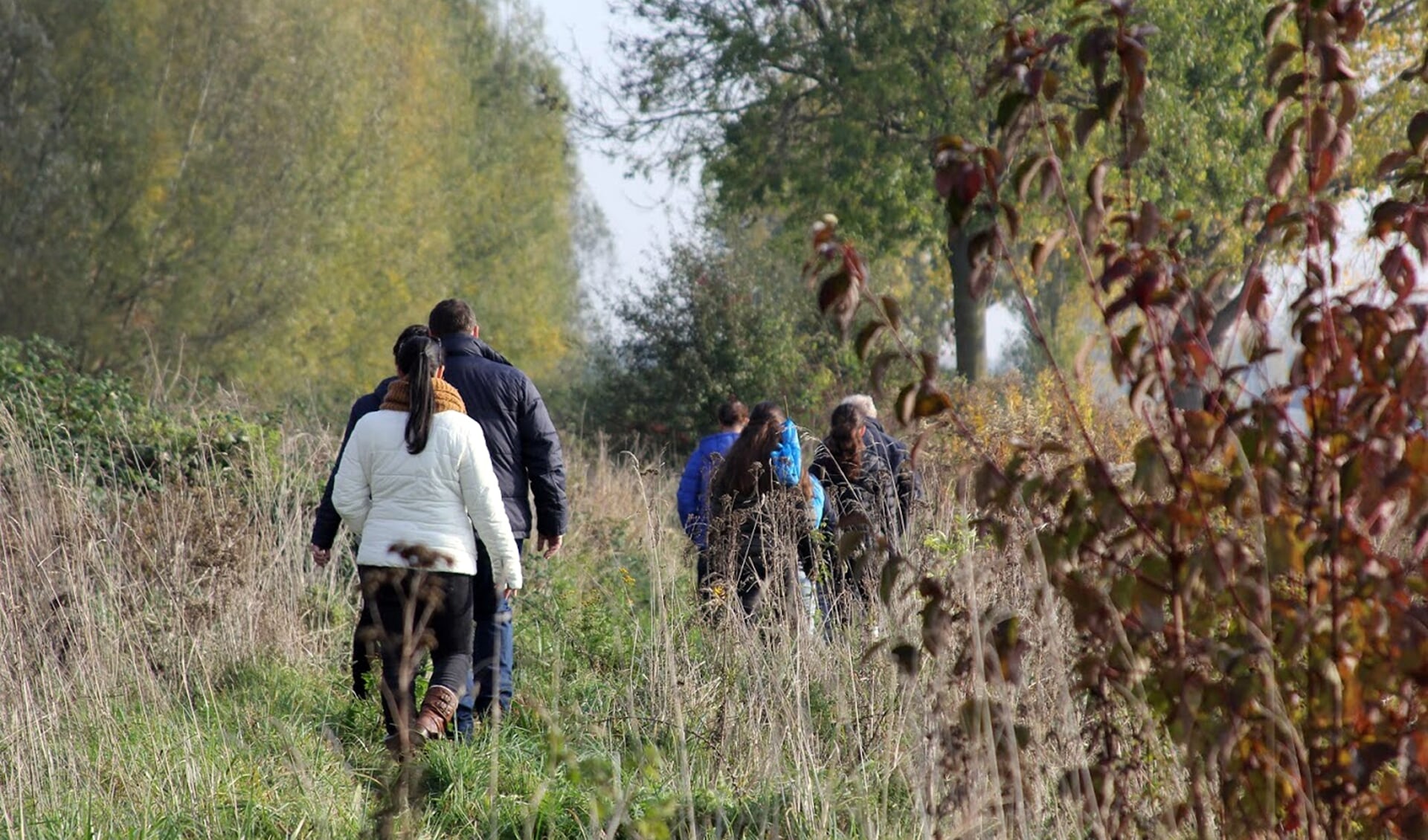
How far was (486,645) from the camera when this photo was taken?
635 cm

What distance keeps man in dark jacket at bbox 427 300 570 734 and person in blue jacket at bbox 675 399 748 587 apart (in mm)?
1576

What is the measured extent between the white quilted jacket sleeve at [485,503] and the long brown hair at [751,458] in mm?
1820

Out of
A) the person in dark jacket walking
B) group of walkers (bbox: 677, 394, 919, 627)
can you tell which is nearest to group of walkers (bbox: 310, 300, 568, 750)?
group of walkers (bbox: 677, 394, 919, 627)

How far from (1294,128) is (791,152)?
67.8 ft

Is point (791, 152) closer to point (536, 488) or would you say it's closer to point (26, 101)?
point (26, 101)

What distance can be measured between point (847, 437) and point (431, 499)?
9.04 feet

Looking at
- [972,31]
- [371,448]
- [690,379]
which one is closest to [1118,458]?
[371,448]

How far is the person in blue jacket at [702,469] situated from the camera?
8.17 metres

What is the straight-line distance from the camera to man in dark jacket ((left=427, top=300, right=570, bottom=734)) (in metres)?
6.46

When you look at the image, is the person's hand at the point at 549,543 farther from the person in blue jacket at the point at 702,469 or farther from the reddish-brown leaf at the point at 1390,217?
the reddish-brown leaf at the point at 1390,217

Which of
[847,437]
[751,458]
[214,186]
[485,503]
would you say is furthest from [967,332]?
[485,503]

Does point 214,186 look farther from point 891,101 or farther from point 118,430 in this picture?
point 118,430

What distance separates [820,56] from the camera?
73.9 ft

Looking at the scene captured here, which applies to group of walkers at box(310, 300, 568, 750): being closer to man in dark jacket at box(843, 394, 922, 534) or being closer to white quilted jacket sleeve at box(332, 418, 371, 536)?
white quilted jacket sleeve at box(332, 418, 371, 536)
